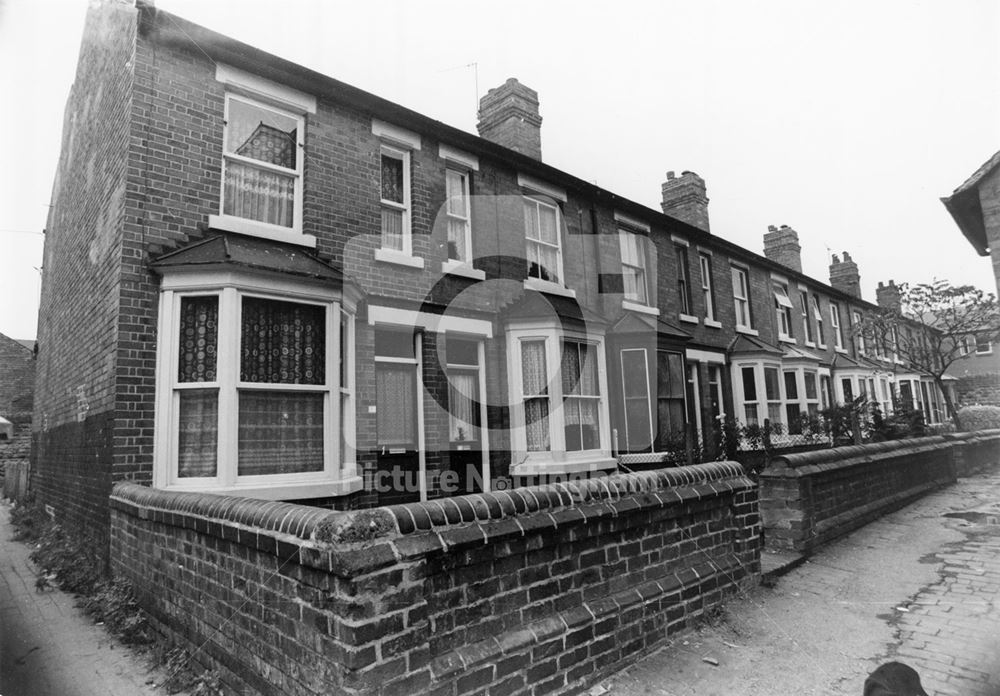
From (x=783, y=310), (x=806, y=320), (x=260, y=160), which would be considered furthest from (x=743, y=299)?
(x=260, y=160)

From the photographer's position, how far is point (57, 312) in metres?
Result: 9.65

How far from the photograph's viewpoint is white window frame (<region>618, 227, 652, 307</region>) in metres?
13.0

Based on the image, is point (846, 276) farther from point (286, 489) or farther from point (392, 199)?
point (286, 489)

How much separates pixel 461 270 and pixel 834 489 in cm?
620

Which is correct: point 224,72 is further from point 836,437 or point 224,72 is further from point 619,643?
point 836,437

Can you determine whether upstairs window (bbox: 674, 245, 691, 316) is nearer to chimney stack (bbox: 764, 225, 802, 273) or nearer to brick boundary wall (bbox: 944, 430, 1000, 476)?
brick boundary wall (bbox: 944, 430, 1000, 476)

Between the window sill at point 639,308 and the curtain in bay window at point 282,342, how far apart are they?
7579 millimetres

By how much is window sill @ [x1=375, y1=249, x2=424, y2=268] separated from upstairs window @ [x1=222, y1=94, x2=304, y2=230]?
1.21 metres

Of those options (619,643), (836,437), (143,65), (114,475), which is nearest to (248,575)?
(619,643)

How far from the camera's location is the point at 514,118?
Result: 1176 centimetres

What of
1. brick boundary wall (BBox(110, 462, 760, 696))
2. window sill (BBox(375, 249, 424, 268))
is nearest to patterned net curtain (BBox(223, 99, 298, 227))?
window sill (BBox(375, 249, 424, 268))

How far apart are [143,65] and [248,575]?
6.24m

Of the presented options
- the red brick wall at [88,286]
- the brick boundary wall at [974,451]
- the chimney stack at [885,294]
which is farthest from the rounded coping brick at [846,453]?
the chimney stack at [885,294]

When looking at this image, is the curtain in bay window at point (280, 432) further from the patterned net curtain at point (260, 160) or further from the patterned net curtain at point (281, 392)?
the patterned net curtain at point (260, 160)
